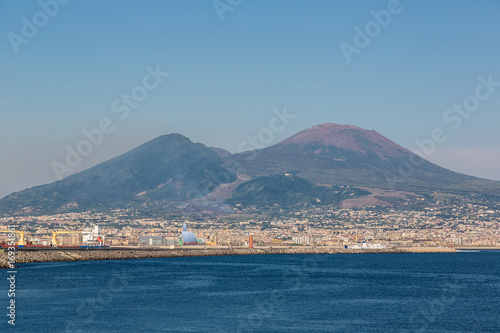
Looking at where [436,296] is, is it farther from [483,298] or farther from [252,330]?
[252,330]

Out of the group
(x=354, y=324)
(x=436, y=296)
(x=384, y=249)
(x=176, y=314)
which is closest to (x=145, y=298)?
(x=176, y=314)

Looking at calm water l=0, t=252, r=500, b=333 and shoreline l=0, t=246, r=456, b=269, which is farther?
shoreline l=0, t=246, r=456, b=269

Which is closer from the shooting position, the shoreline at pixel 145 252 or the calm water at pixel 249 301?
the calm water at pixel 249 301

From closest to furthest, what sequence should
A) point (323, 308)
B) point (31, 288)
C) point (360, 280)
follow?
point (323, 308) < point (31, 288) < point (360, 280)

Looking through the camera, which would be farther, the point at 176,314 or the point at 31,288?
the point at 31,288
